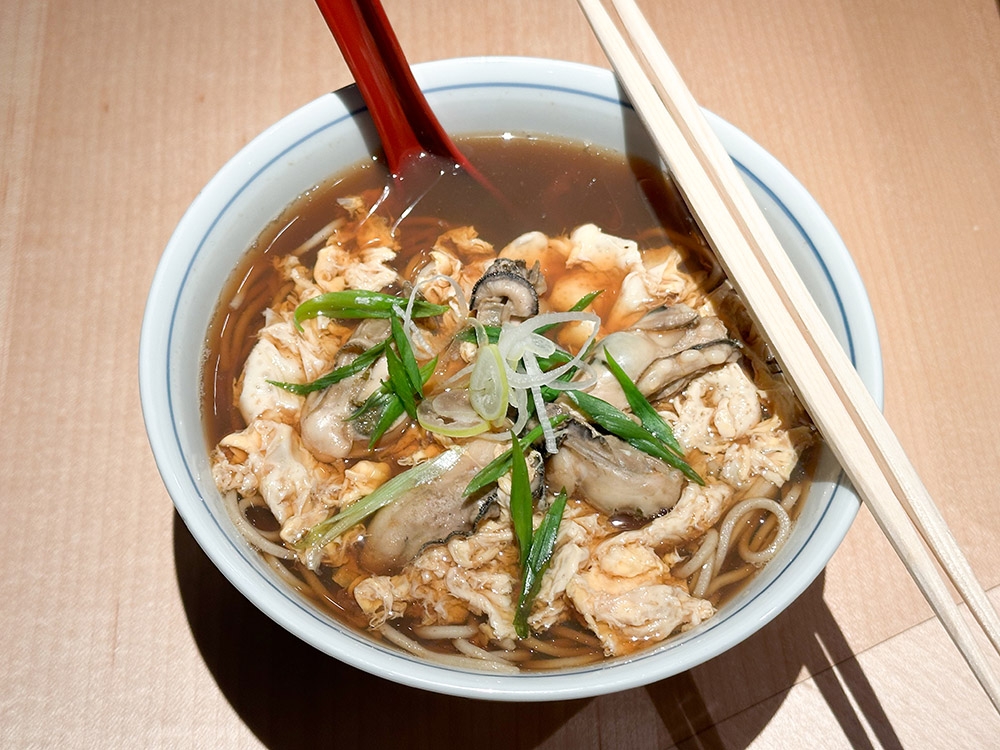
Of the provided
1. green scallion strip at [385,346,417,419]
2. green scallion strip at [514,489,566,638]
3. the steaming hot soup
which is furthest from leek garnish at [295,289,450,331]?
green scallion strip at [514,489,566,638]

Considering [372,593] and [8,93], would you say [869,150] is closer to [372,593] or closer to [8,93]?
[372,593]

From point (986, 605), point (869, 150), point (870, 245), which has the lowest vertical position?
point (986, 605)

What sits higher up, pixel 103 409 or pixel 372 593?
pixel 103 409

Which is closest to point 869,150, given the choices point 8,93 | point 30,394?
point 30,394

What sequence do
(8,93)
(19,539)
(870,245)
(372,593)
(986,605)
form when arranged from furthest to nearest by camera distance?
(8,93) < (870,245) < (19,539) < (372,593) < (986,605)

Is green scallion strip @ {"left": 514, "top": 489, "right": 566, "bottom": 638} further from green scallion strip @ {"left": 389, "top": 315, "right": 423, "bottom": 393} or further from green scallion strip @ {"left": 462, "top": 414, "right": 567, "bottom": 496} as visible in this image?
green scallion strip @ {"left": 389, "top": 315, "right": 423, "bottom": 393}

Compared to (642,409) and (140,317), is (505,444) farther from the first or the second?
(140,317)

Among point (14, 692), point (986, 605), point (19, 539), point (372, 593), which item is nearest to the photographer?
point (986, 605)

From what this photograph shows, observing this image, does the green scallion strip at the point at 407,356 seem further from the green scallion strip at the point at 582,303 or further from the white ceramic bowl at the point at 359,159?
the white ceramic bowl at the point at 359,159
